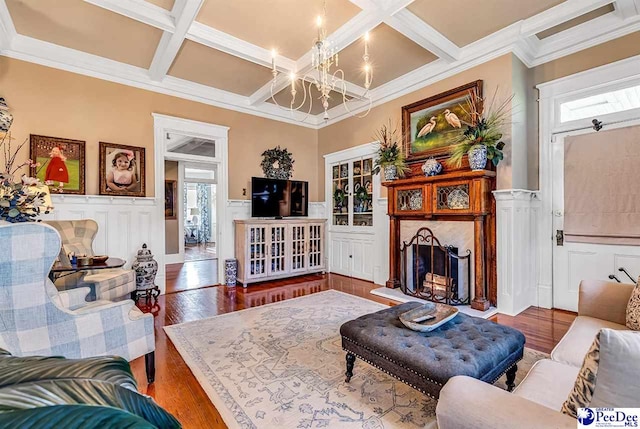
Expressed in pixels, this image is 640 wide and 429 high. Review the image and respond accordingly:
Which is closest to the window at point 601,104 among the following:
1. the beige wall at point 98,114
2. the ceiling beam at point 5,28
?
the beige wall at point 98,114

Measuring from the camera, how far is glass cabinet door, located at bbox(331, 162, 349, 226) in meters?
5.86

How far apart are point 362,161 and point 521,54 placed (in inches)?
105

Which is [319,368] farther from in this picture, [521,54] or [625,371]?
[521,54]

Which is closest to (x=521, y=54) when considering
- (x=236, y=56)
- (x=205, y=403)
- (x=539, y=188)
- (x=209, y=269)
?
(x=539, y=188)

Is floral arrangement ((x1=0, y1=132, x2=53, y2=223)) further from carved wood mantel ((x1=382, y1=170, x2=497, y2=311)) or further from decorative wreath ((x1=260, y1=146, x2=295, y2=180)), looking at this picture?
carved wood mantel ((x1=382, y1=170, x2=497, y2=311))

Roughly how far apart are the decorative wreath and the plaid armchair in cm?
282

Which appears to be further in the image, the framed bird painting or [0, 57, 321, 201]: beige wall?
the framed bird painting

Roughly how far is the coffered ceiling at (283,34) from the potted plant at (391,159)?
829mm

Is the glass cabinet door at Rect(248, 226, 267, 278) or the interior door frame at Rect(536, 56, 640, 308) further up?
the interior door frame at Rect(536, 56, 640, 308)

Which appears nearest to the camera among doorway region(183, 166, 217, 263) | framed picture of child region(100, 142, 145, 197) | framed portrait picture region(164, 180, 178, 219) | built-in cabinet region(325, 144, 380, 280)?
framed picture of child region(100, 142, 145, 197)

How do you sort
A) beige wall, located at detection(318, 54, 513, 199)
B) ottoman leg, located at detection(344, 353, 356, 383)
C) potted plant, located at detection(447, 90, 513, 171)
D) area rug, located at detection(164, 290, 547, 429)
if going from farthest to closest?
beige wall, located at detection(318, 54, 513, 199) → potted plant, located at detection(447, 90, 513, 171) → ottoman leg, located at detection(344, 353, 356, 383) → area rug, located at detection(164, 290, 547, 429)

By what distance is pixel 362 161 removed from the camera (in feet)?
18.0

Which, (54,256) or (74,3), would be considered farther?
(74,3)

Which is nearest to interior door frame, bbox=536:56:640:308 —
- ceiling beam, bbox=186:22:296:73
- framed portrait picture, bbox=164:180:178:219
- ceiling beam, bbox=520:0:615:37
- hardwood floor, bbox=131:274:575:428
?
hardwood floor, bbox=131:274:575:428
